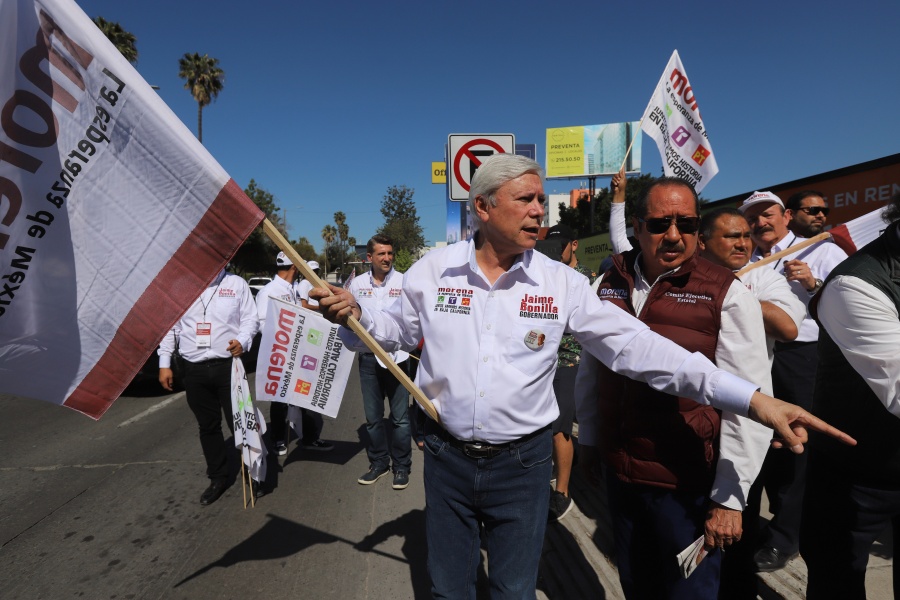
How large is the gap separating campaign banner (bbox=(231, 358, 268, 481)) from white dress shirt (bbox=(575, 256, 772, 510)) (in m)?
3.49

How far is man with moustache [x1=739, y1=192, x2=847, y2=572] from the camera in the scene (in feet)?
9.71

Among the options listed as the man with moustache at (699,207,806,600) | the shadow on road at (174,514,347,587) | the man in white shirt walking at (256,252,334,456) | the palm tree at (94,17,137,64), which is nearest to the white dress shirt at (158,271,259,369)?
the man in white shirt walking at (256,252,334,456)

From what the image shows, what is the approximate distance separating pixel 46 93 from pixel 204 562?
287 centimetres

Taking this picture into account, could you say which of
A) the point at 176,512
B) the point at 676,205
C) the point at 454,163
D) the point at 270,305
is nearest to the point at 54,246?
the point at 676,205

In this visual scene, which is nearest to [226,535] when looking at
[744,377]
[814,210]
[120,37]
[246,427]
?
[246,427]

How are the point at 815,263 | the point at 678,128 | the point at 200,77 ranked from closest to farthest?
1. the point at 815,263
2. the point at 678,128
3. the point at 200,77

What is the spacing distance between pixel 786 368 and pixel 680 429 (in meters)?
1.92

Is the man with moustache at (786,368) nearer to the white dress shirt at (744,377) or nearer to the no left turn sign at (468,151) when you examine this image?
the white dress shirt at (744,377)

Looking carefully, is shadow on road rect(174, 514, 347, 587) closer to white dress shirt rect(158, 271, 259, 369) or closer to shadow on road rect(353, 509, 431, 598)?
shadow on road rect(353, 509, 431, 598)

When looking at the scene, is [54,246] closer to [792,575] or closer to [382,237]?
[382,237]

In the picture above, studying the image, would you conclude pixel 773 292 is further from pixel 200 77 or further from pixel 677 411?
pixel 200 77

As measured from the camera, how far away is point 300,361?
4477mm

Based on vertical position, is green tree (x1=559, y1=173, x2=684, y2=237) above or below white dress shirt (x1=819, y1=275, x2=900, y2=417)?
above

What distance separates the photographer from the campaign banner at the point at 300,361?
4410 mm
